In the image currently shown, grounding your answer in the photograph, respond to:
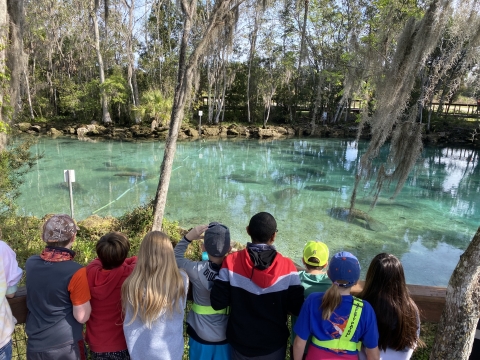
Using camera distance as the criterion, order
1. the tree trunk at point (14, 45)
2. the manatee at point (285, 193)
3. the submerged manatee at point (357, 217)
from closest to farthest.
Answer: the tree trunk at point (14, 45) → the submerged manatee at point (357, 217) → the manatee at point (285, 193)

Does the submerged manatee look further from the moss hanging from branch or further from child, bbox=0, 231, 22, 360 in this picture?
child, bbox=0, 231, 22, 360

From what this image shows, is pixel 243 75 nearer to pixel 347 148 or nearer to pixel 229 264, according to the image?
pixel 347 148

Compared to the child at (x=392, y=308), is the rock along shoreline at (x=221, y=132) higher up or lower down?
lower down

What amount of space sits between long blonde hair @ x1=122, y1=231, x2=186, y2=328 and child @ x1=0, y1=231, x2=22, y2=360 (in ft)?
1.88

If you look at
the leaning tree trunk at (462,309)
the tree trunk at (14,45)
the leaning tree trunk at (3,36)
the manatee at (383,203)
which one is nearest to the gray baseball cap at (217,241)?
the leaning tree trunk at (462,309)

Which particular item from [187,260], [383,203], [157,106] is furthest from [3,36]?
[157,106]

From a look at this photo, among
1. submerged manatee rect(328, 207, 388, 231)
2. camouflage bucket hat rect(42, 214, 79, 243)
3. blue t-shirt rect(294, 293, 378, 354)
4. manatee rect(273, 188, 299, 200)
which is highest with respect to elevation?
camouflage bucket hat rect(42, 214, 79, 243)

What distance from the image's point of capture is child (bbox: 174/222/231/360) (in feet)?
5.88

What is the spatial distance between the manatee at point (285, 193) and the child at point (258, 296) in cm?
1005

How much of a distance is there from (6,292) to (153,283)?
2.49 feet

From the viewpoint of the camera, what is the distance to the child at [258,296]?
1.71 m

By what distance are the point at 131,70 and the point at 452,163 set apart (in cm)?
2348

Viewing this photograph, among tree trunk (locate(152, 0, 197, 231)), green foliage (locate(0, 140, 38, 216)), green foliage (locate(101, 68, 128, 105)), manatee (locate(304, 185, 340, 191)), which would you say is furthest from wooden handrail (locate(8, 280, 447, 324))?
green foliage (locate(101, 68, 128, 105))

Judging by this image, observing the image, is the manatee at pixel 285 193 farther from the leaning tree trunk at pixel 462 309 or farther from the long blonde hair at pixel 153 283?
the long blonde hair at pixel 153 283
